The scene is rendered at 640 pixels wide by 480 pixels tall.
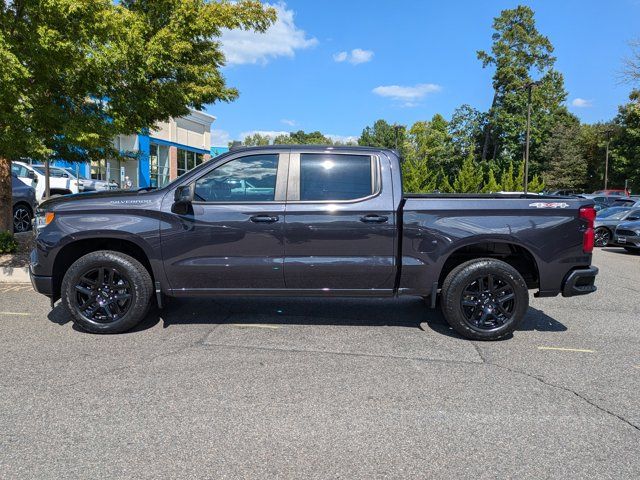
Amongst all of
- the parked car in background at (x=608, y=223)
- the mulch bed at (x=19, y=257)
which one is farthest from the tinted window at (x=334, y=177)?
the parked car in background at (x=608, y=223)

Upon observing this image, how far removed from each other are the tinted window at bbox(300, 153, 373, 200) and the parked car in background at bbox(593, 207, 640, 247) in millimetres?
12893

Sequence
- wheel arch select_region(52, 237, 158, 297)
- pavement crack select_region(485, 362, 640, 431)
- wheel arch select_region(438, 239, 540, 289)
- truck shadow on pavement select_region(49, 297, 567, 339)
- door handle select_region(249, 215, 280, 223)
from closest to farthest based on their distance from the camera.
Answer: pavement crack select_region(485, 362, 640, 431), door handle select_region(249, 215, 280, 223), wheel arch select_region(52, 237, 158, 297), wheel arch select_region(438, 239, 540, 289), truck shadow on pavement select_region(49, 297, 567, 339)

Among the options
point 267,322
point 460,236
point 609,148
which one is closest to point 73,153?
point 267,322

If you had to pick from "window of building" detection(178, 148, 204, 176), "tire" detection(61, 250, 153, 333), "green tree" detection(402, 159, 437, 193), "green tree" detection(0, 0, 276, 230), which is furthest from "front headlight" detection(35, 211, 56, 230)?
"window of building" detection(178, 148, 204, 176)

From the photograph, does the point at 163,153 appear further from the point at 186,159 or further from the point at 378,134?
the point at 378,134

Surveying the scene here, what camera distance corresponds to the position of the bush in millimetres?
8305

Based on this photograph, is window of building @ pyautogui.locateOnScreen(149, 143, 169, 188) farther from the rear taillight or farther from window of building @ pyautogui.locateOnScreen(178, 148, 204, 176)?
the rear taillight

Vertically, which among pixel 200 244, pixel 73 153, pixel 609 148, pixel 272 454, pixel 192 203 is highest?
pixel 609 148

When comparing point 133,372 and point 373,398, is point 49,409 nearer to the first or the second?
point 133,372

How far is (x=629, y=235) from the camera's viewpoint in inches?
517

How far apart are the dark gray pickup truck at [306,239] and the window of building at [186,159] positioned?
123 ft

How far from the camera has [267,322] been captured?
17.9 feet

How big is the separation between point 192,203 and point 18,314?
269 centimetres

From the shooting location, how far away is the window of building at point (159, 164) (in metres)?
36.8
